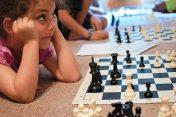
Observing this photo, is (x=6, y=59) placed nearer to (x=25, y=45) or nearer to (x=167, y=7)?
(x=25, y=45)

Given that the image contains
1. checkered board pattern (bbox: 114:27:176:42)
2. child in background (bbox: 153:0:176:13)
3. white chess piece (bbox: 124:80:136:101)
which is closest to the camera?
white chess piece (bbox: 124:80:136:101)

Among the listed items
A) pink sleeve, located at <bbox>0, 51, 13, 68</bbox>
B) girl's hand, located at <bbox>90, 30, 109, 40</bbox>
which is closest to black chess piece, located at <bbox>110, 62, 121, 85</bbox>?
pink sleeve, located at <bbox>0, 51, 13, 68</bbox>

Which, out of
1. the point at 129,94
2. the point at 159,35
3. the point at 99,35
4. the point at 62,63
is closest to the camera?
the point at 129,94

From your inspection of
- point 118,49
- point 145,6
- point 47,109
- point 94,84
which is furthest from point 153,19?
point 47,109

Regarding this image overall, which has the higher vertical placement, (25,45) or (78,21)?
(25,45)

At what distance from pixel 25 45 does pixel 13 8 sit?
5.5 inches

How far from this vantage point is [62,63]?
1.20m

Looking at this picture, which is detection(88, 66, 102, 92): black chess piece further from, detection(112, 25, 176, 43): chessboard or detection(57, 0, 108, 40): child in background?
detection(57, 0, 108, 40): child in background

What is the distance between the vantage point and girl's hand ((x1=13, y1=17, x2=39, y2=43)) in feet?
3.40

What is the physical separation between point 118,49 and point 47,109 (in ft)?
2.56

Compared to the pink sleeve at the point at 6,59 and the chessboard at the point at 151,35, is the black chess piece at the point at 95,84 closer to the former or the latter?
the pink sleeve at the point at 6,59

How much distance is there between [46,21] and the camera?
1074 millimetres

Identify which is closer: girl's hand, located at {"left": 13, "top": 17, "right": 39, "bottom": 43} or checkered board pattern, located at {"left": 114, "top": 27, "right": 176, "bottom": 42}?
girl's hand, located at {"left": 13, "top": 17, "right": 39, "bottom": 43}

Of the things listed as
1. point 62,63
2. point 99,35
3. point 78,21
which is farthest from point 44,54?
point 78,21
